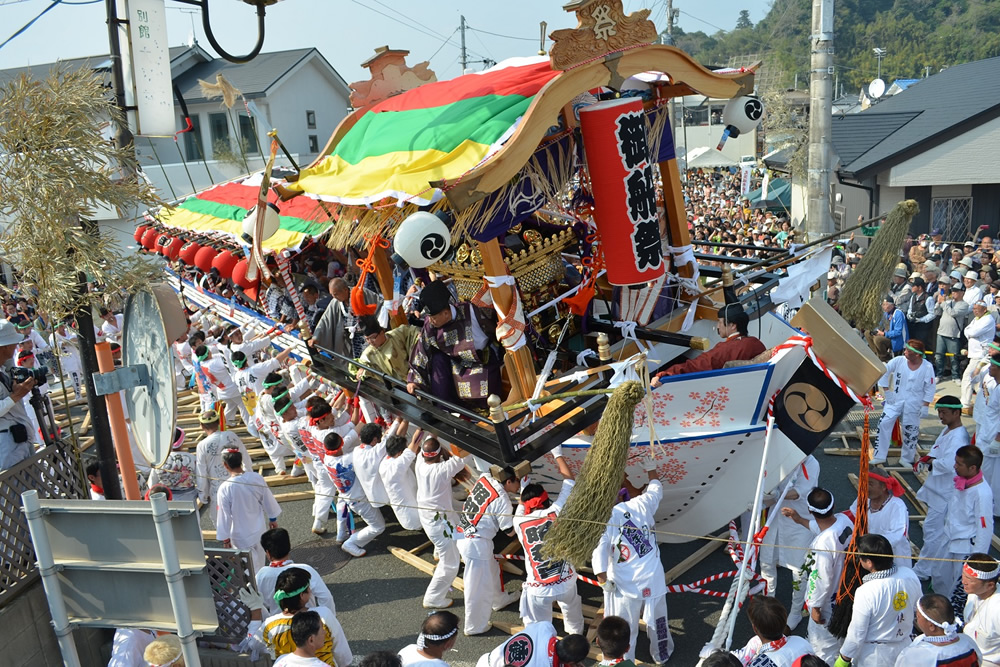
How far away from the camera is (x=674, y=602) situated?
21.3 feet

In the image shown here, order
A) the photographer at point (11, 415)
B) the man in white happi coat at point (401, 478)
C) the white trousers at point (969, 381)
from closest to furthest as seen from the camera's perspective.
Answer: the photographer at point (11, 415) < the man in white happi coat at point (401, 478) < the white trousers at point (969, 381)

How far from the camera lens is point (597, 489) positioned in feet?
15.3

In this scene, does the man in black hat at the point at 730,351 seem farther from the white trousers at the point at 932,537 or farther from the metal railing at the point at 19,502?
the metal railing at the point at 19,502

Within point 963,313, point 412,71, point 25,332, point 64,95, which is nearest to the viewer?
point 64,95

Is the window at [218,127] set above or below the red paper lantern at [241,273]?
above

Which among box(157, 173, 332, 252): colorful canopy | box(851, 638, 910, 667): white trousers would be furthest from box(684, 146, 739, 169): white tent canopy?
box(851, 638, 910, 667): white trousers

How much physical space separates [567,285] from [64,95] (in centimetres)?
460

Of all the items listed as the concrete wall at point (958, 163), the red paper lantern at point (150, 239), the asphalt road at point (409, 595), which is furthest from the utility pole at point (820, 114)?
the red paper lantern at point (150, 239)

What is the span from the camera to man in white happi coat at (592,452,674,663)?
556cm

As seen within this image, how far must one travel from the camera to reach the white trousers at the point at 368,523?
7664mm

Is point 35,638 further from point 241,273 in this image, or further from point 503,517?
point 241,273

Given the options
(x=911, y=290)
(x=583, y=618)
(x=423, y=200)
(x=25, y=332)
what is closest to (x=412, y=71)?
(x=423, y=200)

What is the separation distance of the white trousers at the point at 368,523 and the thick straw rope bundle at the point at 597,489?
3.36 m

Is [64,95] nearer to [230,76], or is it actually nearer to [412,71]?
[412,71]
